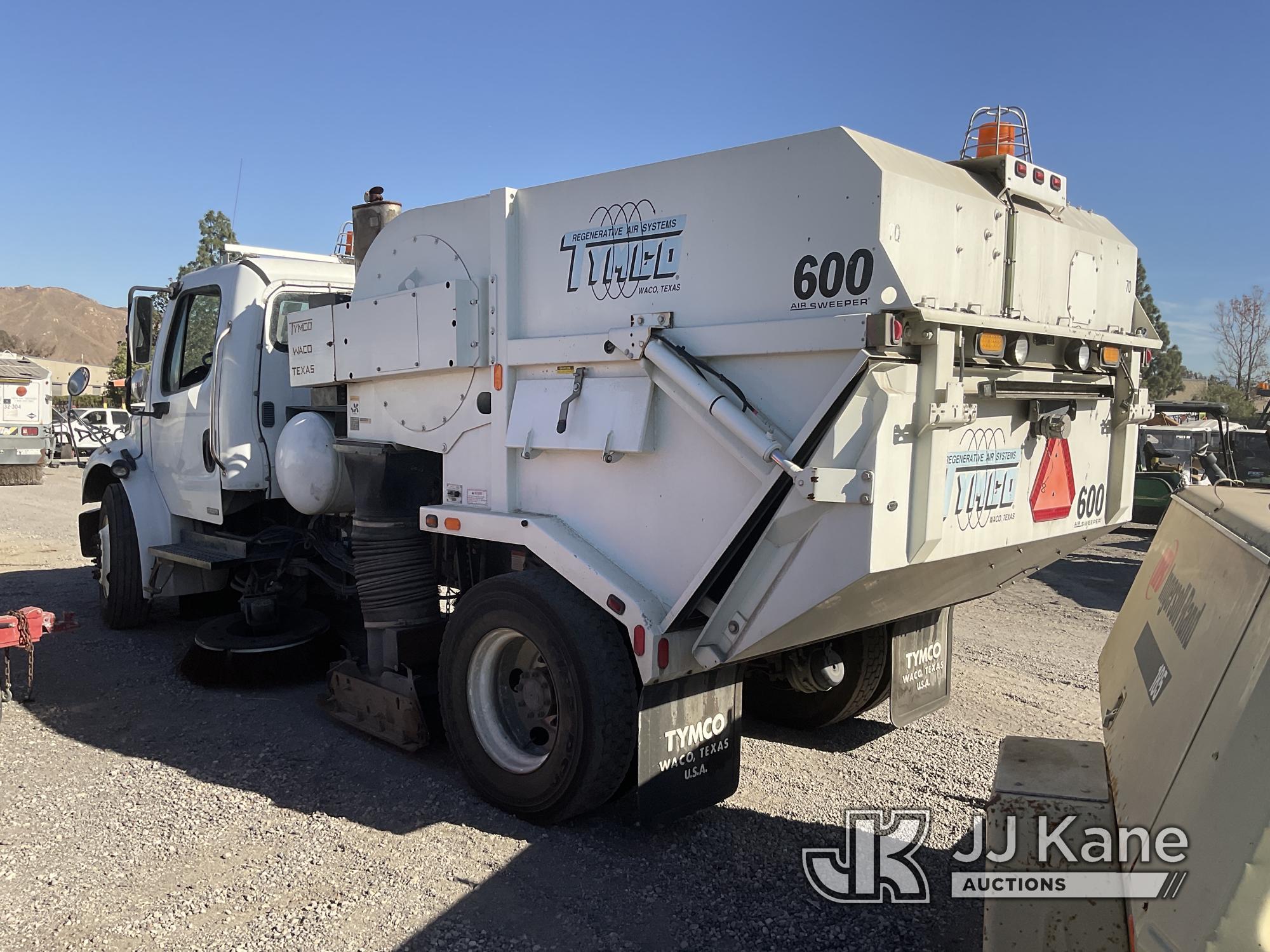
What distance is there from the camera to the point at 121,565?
7207 millimetres

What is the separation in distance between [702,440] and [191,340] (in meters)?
4.92

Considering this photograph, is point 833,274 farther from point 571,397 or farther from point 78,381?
point 78,381

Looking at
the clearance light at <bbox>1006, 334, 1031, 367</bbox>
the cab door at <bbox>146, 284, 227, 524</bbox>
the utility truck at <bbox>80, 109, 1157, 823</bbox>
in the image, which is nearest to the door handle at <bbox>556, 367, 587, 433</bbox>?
the utility truck at <bbox>80, 109, 1157, 823</bbox>

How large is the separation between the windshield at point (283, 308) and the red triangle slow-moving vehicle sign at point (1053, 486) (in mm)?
4727

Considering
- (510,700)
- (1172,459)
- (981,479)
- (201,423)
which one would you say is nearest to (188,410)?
(201,423)

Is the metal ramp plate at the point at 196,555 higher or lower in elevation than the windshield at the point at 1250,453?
lower

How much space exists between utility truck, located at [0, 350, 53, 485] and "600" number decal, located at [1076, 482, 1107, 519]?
20556 mm

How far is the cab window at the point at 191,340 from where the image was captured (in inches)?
268

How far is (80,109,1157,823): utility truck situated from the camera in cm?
329

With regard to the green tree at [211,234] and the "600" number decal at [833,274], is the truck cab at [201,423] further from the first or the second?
the green tree at [211,234]

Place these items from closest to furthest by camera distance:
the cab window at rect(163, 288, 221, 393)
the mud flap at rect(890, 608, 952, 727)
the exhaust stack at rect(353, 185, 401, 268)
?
the mud flap at rect(890, 608, 952, 727)
the exhaust stack at rect(353, 185, 401, 268)
the cab window at rect(163, 288, 221, 393)

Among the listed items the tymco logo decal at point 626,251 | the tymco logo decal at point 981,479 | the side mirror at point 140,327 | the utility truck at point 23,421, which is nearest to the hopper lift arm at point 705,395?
the tymco logo decal at point 626,251

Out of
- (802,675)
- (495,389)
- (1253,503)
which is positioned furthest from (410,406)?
(1253,503)

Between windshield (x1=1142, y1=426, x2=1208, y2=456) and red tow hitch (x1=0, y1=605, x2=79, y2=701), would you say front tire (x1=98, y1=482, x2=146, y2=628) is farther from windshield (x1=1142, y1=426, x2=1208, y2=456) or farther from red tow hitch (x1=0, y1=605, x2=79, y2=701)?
windshield (x1=1142, y1=426, x2=1208, y2=456)
